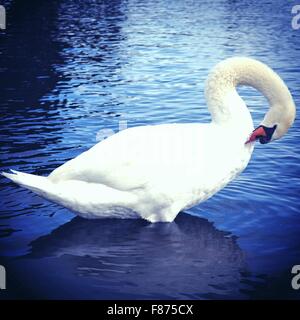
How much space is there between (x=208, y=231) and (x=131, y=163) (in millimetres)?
1091

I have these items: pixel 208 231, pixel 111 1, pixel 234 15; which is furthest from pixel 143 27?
pixel 208 231

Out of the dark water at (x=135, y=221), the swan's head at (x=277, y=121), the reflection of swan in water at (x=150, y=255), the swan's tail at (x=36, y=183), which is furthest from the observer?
the swan's tail at (x=36, y=183)

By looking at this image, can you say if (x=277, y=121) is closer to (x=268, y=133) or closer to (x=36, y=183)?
(x=268, y=133)

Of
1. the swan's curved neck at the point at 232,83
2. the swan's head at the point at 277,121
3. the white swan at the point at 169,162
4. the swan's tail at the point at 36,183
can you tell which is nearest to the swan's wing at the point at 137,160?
the white swan at the point at 169,162

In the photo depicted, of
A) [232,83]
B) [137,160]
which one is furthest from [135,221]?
[232,83]

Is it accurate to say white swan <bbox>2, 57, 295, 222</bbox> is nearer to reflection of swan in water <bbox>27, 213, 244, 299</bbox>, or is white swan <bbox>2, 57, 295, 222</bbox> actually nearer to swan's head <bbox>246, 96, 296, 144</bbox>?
swan's head <bbox>246, 96, 296, 144</bbox>

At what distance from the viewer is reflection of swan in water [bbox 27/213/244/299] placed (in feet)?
17.3

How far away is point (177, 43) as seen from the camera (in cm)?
2100

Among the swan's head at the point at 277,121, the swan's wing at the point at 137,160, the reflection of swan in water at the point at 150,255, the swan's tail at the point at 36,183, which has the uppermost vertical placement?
the swan's head at the point at 277,121

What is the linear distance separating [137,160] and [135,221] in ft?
2.60

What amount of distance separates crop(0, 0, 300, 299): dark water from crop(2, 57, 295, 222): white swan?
423 mm

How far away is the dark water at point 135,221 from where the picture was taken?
5.40 meters

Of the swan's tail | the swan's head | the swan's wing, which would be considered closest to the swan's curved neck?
the swan's head

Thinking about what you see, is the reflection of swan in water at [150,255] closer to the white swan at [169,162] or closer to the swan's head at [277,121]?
the white swan at [169,162]
